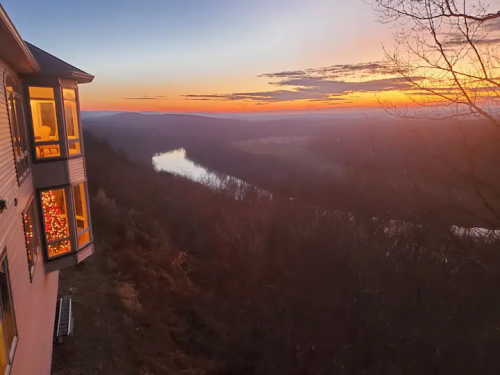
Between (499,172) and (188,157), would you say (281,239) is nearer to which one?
(499,172)

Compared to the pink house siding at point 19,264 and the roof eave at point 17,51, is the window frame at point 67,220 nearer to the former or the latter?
the pink house siding at point 19,264

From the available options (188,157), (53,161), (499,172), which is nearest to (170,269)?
(53,161)

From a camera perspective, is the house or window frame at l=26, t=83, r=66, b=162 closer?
the house

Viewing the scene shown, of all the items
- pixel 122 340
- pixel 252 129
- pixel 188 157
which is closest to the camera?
pixel 122 340

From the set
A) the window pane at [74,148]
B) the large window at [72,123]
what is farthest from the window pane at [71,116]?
the window pane at [74,148]

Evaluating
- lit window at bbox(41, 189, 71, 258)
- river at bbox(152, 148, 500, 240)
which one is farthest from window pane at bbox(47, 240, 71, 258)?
river at bbox(152, 148, 500, 240)

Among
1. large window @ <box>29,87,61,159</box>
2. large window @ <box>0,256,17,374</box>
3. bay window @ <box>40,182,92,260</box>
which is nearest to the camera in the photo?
large window @ <box>0,256,17,374</box>

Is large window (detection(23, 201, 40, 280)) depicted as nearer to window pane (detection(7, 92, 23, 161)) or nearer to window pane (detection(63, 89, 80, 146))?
window pane (detection(7, 92, 23, 161))
